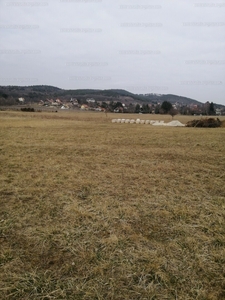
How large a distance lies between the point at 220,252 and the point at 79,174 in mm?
3923

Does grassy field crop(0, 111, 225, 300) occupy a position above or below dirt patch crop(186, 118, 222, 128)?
below

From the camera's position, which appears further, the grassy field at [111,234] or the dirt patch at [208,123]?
the dirt patch at [208,123]

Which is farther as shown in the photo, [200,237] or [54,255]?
[200,237]

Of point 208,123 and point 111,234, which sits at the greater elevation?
point 208,123

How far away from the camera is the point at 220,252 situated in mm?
2625

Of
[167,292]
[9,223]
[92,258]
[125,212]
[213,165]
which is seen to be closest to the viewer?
[167,292]

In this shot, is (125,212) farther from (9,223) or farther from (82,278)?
(9,223)

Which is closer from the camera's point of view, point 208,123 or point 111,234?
point 111,234

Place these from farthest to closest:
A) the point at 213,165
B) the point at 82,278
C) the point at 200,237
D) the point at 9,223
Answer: the point at 213,165 < the point at 9,223 < the point at 200,237 < the point at 82,278

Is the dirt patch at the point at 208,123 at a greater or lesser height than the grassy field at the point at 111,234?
greater

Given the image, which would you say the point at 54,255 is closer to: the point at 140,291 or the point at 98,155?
the point at 140,291

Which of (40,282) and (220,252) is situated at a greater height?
(220,252)

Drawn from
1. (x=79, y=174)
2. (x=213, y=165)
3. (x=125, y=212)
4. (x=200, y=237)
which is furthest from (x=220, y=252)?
(x=213, y=165)

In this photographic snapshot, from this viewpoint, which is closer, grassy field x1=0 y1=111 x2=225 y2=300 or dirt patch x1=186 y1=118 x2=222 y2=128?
grassy field x1=0 y1=111 x2=225 y2=300
